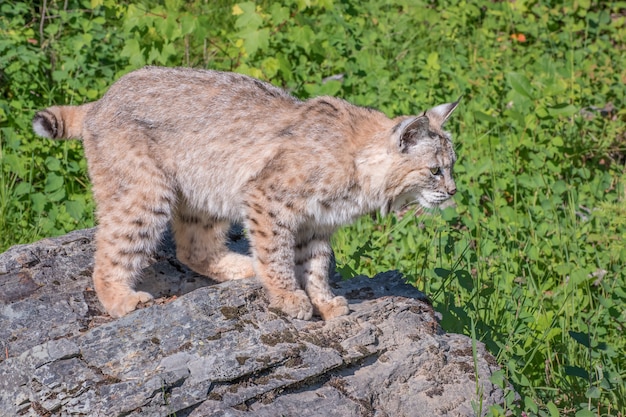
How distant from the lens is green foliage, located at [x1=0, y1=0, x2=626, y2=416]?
15.9 feet

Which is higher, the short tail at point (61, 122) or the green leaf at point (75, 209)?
the short tail at point (61, 122)

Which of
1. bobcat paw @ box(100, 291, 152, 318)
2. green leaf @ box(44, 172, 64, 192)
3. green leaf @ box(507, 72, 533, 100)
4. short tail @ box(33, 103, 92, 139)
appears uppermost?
green leaf @ box(507, 72, 533, 100)

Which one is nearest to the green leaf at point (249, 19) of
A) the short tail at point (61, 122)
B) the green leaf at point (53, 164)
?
the green leaf at point (53, 164)

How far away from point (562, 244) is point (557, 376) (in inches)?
50.1

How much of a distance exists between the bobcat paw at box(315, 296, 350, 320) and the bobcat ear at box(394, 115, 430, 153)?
0.78m

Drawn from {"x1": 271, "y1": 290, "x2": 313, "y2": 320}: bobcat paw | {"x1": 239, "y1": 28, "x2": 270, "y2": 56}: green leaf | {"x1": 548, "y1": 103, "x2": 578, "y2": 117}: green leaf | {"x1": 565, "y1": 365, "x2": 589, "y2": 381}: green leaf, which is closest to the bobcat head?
{"x1": 271, "y1": 290, "x2": 313, "y2": 320}: bobcat paw

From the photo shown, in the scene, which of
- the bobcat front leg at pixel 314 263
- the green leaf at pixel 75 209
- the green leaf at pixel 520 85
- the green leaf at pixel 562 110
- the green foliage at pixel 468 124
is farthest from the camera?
the green leaf at pixel 520 85

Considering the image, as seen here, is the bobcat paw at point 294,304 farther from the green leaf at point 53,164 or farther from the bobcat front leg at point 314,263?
the green leaf at point 53,164

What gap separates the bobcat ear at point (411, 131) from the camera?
4.25 m

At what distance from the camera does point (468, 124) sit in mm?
6926

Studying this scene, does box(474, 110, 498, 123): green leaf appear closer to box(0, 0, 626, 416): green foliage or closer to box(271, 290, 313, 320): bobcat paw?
box(0, 0, 626, 416): green foliage

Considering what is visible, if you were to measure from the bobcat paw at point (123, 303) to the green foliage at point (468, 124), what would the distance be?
1319mm

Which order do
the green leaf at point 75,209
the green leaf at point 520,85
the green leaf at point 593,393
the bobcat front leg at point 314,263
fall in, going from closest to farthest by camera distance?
the green leaf at point 593,393 → the bobcat front leg at point 314,263 → the green leaf at point 75,209 → the green leaf at point 520,85

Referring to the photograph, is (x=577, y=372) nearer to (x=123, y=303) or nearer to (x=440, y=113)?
(x=440, y=113)
